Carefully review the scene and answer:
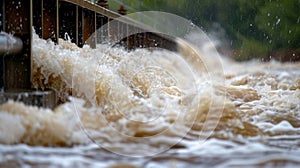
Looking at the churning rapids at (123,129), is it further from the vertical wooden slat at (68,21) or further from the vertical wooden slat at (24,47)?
the vertical wooden slat at (68,21)

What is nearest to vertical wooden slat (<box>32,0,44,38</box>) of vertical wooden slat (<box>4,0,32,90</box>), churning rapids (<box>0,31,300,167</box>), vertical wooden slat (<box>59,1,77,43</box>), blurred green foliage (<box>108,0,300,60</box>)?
→ churning rapids (<box>0,31,300,167</box>)

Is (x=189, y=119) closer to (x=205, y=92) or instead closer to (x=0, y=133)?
(x=205, y=92)

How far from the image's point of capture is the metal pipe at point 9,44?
4.44m

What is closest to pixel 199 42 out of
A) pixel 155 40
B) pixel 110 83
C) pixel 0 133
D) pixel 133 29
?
pixel 155 40

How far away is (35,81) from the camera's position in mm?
5004

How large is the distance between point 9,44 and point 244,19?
68.3 ft

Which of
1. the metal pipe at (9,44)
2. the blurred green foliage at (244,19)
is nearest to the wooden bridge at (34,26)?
the metal pipe at (9,44)

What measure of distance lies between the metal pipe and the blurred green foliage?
61.5 feet

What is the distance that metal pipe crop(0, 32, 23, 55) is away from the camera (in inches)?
175

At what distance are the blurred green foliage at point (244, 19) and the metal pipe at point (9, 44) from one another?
1873 cm

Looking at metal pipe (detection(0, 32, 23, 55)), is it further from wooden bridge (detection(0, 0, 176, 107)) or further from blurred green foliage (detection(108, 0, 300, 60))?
blurred green foliage (detection(108, 0, 300, 60))

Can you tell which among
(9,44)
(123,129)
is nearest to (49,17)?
(9,44)

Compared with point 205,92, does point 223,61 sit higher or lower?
higher

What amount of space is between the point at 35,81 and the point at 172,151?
7.22ft
